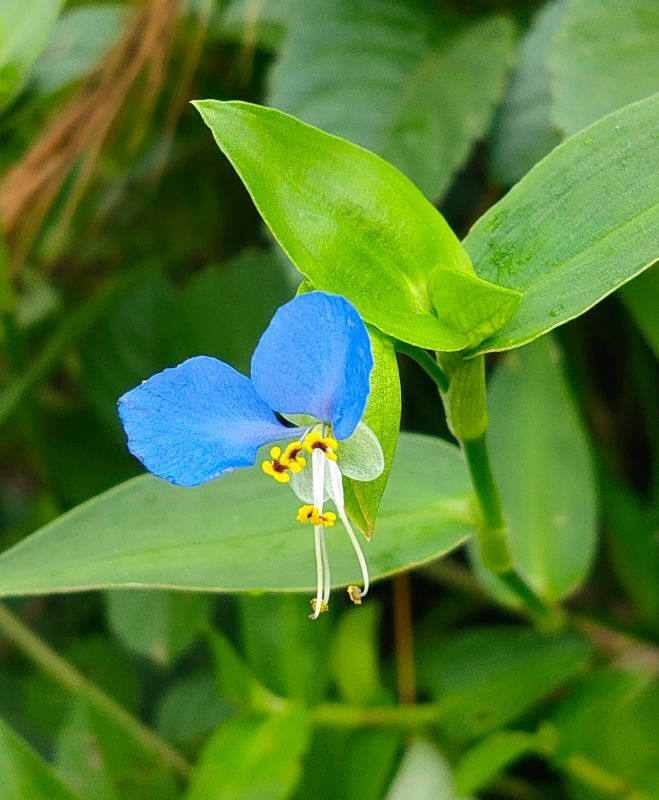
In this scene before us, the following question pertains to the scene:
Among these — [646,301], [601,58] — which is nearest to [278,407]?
[646,301]

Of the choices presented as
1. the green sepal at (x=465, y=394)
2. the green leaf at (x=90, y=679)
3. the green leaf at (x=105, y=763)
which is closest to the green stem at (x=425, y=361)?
the green sepal at (x=465, y=394)

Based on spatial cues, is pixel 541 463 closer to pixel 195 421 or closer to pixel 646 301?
pixel 646 301

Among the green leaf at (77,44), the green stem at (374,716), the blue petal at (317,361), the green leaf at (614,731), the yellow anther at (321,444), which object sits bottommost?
the green leaf at (614,731)

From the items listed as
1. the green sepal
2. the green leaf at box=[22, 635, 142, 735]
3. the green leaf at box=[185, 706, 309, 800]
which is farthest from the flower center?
the green leaf at box=[22, 635, 142, 735]

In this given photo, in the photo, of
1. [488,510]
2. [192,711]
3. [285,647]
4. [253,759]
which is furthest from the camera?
[192,711]

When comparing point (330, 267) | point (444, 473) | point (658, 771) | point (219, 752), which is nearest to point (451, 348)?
point (330, 267)

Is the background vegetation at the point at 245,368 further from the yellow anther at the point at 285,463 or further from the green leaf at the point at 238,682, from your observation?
the yellow anther at the point at 285,463
